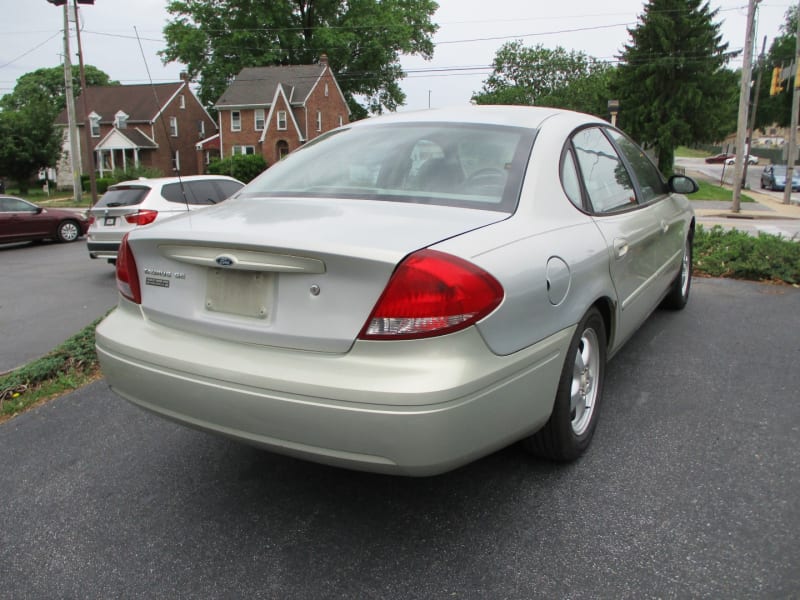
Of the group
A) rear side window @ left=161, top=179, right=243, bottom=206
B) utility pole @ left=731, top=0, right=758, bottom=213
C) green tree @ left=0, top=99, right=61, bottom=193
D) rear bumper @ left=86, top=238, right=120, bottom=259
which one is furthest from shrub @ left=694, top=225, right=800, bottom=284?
green tree @ left=0, top=99, right=61, bottom=193

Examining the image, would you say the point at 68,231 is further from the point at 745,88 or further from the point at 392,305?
the point at 745,88

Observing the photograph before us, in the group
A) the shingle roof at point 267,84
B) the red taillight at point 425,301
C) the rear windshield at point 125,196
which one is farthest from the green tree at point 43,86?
the red taillight at point 425,301

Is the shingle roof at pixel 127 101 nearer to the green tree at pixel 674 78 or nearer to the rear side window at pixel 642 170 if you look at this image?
the green tree at pixel 674 78

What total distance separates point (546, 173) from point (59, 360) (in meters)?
3.74

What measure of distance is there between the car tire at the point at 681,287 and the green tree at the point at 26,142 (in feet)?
142

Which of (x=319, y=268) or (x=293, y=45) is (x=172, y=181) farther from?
(x=293, y=45)

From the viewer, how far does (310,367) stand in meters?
2.19

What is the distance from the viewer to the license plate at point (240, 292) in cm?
231

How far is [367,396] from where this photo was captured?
207 centimetres

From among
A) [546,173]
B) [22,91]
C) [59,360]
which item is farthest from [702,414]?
[22,91]

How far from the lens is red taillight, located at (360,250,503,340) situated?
2.11 metres

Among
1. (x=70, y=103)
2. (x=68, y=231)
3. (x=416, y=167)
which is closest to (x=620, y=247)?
(x=416, y=167)

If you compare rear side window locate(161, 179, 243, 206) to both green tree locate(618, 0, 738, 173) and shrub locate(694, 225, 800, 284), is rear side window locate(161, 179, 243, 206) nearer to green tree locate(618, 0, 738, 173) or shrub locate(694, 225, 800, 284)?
shrub locate(694, 225, 800, 284)

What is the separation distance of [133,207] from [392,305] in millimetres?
8823
